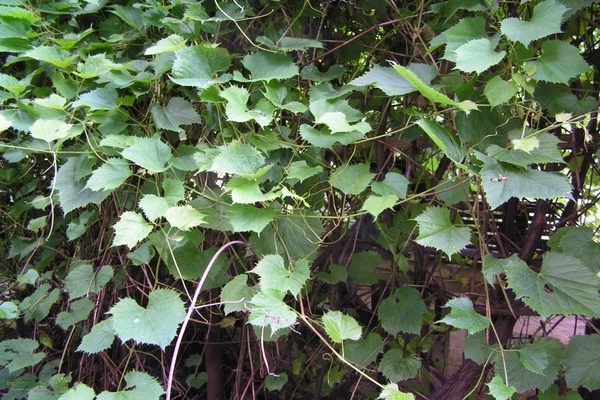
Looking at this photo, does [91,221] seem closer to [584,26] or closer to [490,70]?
[490,70]

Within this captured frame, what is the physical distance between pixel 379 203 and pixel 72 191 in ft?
2.43

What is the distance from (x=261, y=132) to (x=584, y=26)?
762 mm

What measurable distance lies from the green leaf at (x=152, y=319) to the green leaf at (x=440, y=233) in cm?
48

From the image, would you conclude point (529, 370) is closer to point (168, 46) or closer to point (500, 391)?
point (500, 391)

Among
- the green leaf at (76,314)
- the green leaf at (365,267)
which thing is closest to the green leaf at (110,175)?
the green leaf at (76,314)

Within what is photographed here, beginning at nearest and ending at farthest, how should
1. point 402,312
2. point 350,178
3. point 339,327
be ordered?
point 339,327, point 350,178, point 402,312

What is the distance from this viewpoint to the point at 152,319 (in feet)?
2.92

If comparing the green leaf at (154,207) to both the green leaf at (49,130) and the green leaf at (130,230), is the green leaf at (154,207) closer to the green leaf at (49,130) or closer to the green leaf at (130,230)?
the green leaf at (130,230)

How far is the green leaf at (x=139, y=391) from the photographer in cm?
91

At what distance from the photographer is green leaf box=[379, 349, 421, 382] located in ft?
3.53

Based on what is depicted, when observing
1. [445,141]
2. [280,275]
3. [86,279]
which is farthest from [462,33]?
[86,279]

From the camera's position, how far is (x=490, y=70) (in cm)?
94

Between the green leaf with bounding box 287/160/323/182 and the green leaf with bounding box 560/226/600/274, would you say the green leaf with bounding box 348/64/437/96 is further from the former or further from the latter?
the green leaf with bounding box 560/226/600/274

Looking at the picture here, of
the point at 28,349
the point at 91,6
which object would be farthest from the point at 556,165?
the point at 28,349
